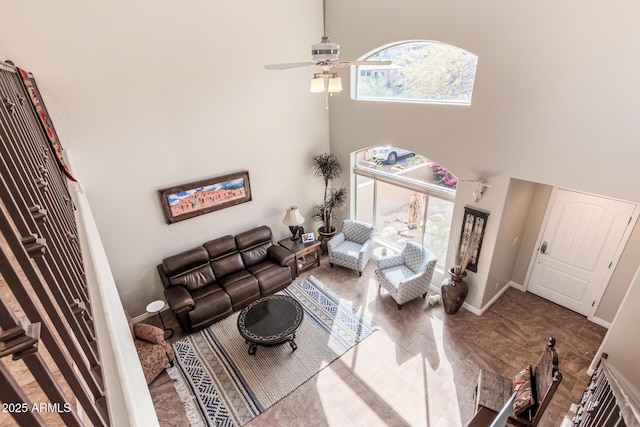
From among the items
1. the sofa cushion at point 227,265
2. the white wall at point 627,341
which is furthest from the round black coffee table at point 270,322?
the white wall at point 627,341

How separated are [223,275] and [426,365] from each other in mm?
3700

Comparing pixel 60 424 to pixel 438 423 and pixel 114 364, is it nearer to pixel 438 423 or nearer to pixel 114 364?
pixel 114 364

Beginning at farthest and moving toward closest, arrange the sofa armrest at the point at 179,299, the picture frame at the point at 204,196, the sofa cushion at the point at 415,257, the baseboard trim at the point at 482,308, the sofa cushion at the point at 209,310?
the sofa cushion at the point at 415,257
the baseboard trim at the point at 482,308
the picture frame at the point at 204,196
the sofa cushion at the point at 209,310
the sofa armrest at the point at 179,299

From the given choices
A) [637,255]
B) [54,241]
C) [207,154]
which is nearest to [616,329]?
[637,255]

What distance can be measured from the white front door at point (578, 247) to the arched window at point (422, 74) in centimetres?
244

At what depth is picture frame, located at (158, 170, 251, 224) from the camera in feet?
16.6

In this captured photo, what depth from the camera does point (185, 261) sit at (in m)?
5.28

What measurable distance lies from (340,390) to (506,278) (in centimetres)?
372

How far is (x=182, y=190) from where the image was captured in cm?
511

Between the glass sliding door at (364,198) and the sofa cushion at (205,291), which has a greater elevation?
the glass sliding door at (364,198)

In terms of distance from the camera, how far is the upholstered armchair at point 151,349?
4113 mm

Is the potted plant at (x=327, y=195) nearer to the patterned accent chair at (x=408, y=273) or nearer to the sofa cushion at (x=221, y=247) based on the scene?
the patterned accent chair at (x=408, y=273)

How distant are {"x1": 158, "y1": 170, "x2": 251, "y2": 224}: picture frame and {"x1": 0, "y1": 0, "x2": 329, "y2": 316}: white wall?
0.46ft

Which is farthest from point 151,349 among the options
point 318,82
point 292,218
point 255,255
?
point 318,82
